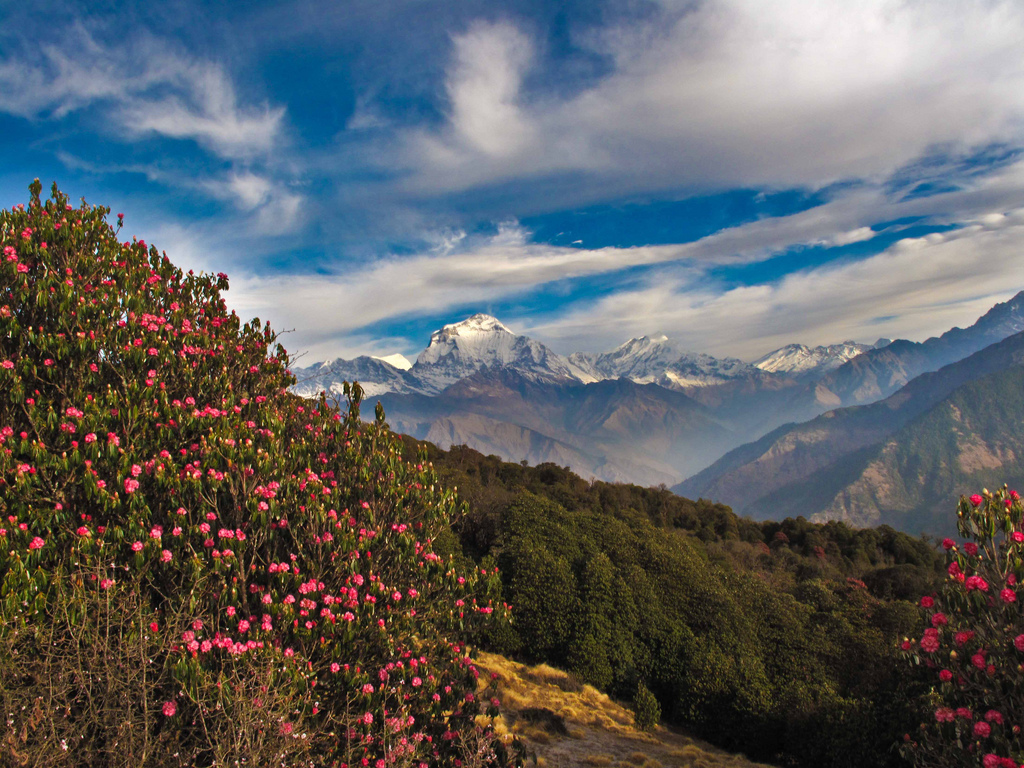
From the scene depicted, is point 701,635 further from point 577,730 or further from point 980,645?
point 980,645

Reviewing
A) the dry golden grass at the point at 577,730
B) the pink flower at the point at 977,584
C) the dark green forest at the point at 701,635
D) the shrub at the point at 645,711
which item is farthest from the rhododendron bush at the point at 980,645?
the shrub at the point at 645,711

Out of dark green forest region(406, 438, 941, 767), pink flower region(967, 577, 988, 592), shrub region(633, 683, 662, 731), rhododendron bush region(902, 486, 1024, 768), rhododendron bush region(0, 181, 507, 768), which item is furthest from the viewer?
shrub region(633, 683, 662, 731)

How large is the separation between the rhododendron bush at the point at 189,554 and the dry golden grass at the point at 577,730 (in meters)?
7.19

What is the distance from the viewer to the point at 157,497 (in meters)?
8.13

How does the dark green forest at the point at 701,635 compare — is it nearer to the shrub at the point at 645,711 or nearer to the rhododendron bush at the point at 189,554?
the shrub at the point at 645,711

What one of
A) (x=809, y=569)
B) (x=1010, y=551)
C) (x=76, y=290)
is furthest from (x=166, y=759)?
→ (x=809, y=569)

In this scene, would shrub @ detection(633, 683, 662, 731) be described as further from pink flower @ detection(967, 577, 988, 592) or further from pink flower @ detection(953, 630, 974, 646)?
pink flower @ detection(967, 577, 988, 592)

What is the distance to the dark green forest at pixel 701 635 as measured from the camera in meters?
19.7

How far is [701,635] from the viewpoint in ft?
86.8

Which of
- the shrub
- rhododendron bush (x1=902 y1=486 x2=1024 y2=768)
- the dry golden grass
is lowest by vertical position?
the shrub

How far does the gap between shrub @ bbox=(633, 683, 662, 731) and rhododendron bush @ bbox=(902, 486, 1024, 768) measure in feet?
50.3

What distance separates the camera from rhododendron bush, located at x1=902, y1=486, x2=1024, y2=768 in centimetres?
666

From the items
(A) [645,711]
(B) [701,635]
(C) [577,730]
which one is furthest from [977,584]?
(B) [701,635]

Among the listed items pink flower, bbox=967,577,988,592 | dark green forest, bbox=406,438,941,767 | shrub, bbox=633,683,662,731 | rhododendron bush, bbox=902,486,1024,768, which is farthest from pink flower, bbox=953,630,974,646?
shrub, bbox=633,683,662,731
